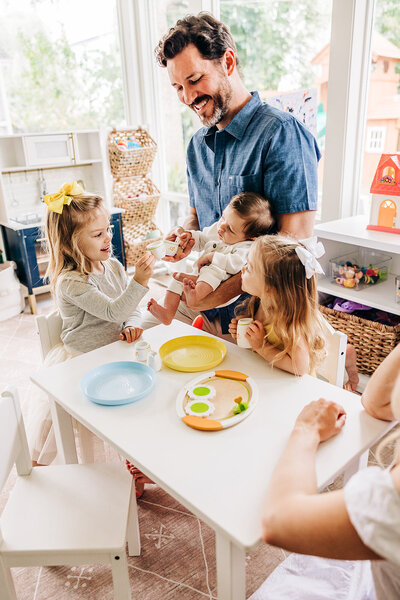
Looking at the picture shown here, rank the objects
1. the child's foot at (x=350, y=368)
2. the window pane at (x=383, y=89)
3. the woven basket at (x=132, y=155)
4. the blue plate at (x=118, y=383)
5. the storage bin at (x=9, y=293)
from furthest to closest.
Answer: the woven basket at (x=132, y=155), the storage bin at (x=9, y=293), the window pane at (x=383, y=89), the child's foot at (x=350, y=368), the blue plate at (x=118, y=383)

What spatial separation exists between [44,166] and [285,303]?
9.59ft

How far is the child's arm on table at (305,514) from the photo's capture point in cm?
68

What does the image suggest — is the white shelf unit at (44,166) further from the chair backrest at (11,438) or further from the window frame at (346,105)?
the chair backrest at (11,438)

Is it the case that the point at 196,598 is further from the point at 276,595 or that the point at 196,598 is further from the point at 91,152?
the point at 91,152

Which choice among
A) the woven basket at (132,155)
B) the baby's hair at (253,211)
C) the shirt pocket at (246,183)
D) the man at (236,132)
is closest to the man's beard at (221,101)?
the man at (236,132)

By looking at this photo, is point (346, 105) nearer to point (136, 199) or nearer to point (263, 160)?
point (263, 160)

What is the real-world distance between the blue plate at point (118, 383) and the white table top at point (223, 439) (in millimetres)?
19

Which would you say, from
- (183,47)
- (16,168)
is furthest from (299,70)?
(16,168)

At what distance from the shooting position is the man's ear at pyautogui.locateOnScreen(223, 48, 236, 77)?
1.66 metres

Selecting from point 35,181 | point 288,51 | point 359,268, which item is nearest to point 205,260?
point 359,268

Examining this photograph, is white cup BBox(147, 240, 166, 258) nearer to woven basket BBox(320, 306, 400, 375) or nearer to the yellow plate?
the yellow plate

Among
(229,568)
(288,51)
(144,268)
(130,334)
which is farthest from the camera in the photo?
(288,51)

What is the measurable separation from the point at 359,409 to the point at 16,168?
3.15 meters

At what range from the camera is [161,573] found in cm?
140
